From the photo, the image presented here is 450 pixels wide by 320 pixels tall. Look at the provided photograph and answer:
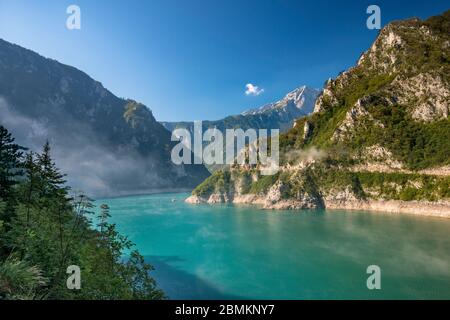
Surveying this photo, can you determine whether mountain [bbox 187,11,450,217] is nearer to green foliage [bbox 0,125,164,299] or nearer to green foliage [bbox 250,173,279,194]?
green foliage [bbox 250,173,279,194]

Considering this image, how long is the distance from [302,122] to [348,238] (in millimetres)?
127399

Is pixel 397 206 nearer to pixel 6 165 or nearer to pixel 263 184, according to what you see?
pixel 263 184

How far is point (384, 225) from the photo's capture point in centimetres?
8288

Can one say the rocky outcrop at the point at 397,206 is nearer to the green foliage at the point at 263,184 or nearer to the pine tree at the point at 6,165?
the green foliage at the point at 263,184

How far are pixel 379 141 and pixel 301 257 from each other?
9559 centimetres

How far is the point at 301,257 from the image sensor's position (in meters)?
55.2

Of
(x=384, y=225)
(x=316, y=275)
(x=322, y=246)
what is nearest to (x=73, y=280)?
(x=316, y=275)

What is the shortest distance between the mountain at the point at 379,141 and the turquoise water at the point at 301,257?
24.8 m

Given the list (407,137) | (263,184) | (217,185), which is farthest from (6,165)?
(217,185)

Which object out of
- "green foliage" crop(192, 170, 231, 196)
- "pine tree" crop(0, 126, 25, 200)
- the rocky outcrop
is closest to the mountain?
the rocky outcrop

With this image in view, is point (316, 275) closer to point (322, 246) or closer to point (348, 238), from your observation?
point (322, 246)

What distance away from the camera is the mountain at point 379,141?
111 meters

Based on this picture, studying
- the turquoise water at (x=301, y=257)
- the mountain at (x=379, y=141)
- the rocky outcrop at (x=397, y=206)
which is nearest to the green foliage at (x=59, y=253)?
the turquoise water at (x=301, y=257)

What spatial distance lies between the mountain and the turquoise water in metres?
24.8
